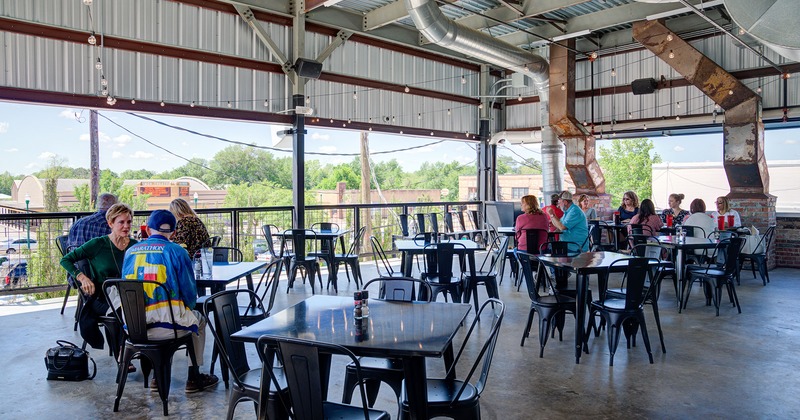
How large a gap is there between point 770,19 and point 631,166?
982 inches

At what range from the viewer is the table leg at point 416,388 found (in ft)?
8.71

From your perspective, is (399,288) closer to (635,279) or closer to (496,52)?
(635,279)

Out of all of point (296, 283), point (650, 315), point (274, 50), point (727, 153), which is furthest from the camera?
point (727, 153)

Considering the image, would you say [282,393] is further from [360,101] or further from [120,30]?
[360,101]

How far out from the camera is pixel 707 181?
70.7 feet

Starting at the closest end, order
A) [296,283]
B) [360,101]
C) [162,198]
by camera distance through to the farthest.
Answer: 1. [296,283]
2. [360,101]
3. [162,198]

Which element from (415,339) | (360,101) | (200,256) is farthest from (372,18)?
(415,339)

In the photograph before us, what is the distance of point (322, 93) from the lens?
34.2 ft

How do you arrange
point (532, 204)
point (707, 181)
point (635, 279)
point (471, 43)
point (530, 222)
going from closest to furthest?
1. point (635, 279)
2. point (530, 222)
3. point (532, 204)
4. point (471, 43)
5. point (707, 181)

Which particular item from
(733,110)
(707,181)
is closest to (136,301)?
(733,110)

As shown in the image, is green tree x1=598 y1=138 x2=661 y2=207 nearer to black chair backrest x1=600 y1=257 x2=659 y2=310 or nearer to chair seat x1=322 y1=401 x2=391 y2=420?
black chair backrest x1=600 y1=257 x2=659 y2=310

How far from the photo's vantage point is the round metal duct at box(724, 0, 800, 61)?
162 inches

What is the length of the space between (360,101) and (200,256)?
6.80m

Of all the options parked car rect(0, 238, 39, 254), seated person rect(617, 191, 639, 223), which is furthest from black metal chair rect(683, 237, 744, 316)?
parked car rect(0, 238, 39, 254)
